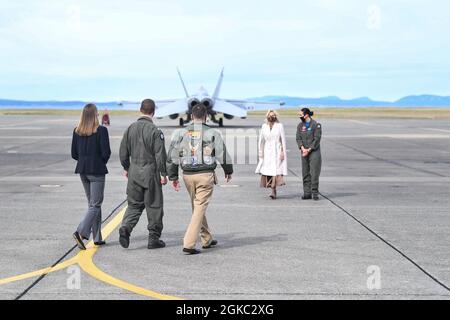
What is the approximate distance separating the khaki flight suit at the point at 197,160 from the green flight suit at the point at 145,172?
223 millimetres

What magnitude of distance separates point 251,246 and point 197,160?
1.48 meters

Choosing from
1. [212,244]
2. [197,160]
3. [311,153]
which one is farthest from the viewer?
[311,153]

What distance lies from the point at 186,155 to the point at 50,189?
7.60 m

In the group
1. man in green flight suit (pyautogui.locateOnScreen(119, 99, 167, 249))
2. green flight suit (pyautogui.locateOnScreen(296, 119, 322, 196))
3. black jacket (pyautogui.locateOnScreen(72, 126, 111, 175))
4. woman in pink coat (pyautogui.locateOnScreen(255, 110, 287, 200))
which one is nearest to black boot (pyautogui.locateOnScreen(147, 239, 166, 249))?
man in green flight suit (pyautogui.locateOnScreen(119, 99, 167, 249))

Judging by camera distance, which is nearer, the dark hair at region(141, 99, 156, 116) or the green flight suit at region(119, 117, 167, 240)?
the green flight suit at region(119, 117, 167, 240)

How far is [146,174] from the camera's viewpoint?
27.8 ft

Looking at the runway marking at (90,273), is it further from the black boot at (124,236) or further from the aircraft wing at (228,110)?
the aircraft wing at (228,110)

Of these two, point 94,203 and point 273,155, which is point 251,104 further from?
point 94,203

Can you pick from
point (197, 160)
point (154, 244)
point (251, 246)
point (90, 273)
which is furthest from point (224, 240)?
point (90, 273)

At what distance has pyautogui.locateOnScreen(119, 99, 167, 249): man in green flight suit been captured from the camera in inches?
333

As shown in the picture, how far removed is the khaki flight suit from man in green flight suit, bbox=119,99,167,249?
0.76ft

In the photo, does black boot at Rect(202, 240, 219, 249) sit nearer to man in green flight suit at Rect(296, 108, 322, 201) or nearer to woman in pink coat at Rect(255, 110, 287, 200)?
woman in pink coat at Rect(255, 110, 287, 200)
